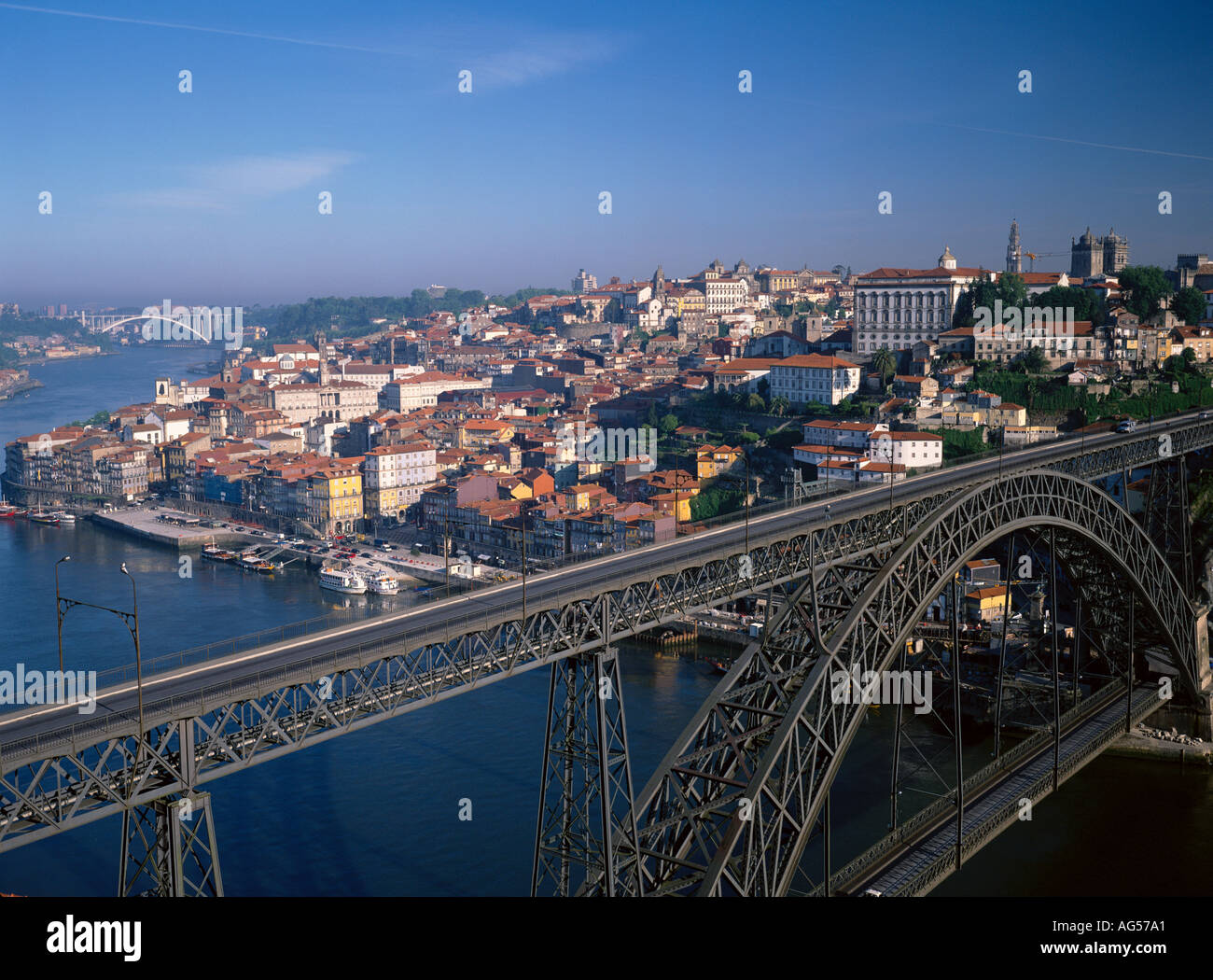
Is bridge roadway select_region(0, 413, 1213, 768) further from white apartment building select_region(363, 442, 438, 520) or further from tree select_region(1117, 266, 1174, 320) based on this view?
tree select_region(1117, 266, 1174, 320)

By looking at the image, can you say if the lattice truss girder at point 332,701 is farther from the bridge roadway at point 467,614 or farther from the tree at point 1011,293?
the tree at point 1011,293

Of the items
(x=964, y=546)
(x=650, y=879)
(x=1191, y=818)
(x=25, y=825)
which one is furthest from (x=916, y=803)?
(x=25, y=825)

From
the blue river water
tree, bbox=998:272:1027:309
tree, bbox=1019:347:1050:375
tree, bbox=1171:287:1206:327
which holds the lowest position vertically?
the blue river water

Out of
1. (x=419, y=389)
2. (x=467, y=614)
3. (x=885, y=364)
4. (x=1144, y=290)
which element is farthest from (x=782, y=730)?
(x=419, y=389)

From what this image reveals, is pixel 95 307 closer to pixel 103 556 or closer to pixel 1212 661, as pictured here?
pixel 103 556

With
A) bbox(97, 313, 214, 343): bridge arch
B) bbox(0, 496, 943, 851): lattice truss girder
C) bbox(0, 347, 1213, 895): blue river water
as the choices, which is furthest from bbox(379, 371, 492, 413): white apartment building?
bbox(97, 313, 214, 343): bridge arch

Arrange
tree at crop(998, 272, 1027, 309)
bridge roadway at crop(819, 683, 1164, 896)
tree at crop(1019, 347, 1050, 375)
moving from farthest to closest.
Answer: tree at crop(998, 272, 1027, 309)
tree at crop(1019, 347, 1050, 375)
bridge roadway at crop(819, 683, 1164, 896)
